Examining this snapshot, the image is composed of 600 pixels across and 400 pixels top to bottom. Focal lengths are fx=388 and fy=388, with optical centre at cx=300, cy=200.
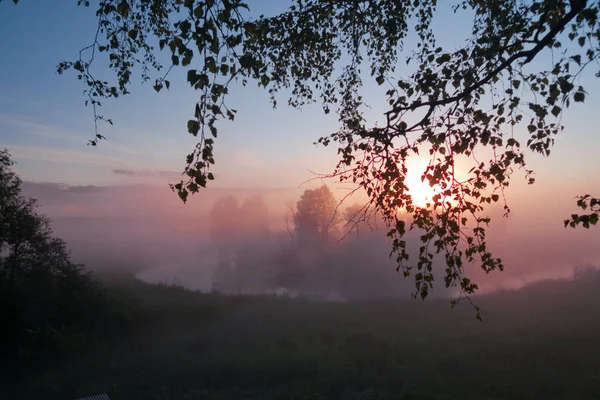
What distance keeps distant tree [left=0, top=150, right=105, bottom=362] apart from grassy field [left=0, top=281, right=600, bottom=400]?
249cm

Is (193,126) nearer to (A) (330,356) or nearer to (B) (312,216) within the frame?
(A) (330,356)

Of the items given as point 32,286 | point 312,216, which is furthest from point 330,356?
point 312,216

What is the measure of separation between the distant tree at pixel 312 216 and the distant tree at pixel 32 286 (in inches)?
1617

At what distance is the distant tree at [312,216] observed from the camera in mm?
64188

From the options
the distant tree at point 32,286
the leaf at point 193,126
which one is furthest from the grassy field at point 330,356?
the leaf at point 193,126

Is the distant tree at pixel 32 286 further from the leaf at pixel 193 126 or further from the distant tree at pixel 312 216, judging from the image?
the distant tree at pixel 312 216

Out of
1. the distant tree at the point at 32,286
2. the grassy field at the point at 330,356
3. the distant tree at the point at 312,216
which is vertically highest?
the distant tree at the point at 312,216

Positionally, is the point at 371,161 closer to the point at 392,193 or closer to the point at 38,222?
the point at 392,193

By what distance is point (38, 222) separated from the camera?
2522cm

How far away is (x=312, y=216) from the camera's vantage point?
6538 cm

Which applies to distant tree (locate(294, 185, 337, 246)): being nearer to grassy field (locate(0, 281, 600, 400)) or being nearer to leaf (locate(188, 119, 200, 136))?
grassy field (locate(0, 281, 600, 400))

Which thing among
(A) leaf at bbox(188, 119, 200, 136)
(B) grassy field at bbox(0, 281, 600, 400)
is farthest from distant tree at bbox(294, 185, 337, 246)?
(A) leaf at bbox(188, 119, 200, 136)

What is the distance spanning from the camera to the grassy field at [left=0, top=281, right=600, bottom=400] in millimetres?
19734

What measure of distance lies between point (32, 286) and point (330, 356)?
19067 mm
